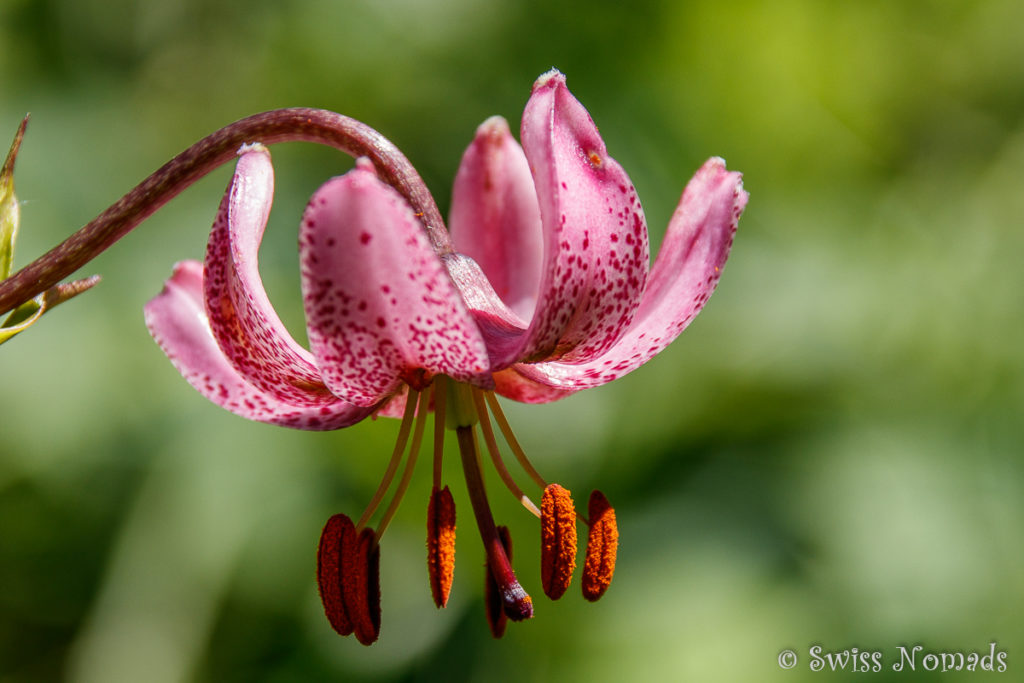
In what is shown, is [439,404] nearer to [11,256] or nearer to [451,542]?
[451,542]

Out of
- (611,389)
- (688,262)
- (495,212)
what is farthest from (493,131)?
(611,389)

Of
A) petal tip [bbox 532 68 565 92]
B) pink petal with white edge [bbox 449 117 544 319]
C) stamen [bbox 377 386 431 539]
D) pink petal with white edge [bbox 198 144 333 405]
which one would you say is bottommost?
stamen [bbox 377 386 431 539]

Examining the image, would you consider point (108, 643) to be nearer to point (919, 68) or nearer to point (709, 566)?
point (709, 566)

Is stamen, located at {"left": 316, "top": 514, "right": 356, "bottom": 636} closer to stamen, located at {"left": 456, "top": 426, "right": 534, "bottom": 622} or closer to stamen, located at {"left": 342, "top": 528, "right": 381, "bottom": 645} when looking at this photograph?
stamen, located at {"left": 342, "top": 528, "right": 381, "bottom": 645}

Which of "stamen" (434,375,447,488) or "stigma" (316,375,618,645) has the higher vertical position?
"stamen" (434,375,447,488)

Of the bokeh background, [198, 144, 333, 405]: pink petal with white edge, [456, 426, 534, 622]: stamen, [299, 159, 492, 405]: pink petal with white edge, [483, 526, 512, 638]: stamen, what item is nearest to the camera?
[299, 159, 492, 405]: pink petal with white edge

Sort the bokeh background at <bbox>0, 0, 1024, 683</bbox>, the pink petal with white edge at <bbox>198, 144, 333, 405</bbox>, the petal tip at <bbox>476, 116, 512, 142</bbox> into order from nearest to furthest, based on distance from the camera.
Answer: the pink petal with white edge at <bbox>198, 144, 333, 405</bbox>
the petal tip at <bbox>476, 116, 512, 142</bbox>
the bokeh background at <bbox>0, 0, 1024, 683</bbox>

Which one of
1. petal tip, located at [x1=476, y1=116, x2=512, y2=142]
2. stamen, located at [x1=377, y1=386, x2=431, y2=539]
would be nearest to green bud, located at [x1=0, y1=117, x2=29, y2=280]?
stamen, located at [x1=377, y1=386, x2=431, y2=539]

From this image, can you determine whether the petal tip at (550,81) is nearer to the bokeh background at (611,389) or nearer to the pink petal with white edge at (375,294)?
the pink petal with white edge at (375,294)
